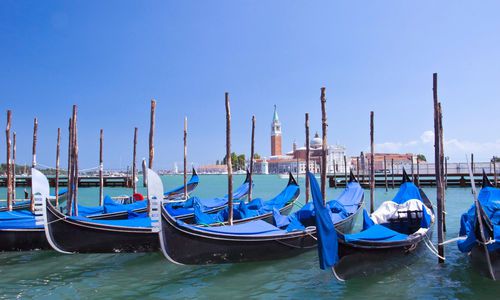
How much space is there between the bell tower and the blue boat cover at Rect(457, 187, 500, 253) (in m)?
94.4

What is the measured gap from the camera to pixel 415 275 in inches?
231

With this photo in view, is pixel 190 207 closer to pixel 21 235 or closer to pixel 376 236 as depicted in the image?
pixel 21 235

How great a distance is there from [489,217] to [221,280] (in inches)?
176

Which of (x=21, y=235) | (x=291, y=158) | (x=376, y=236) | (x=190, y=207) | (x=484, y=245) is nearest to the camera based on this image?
(x=484, y=245)

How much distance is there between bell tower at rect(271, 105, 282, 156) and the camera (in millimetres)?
103006

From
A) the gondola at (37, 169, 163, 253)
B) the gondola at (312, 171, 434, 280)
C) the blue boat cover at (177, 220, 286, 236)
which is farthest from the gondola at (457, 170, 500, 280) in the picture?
the gondola at (37, 169, 163, 253)

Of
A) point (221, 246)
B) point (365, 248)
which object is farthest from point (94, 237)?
point (365, 248)

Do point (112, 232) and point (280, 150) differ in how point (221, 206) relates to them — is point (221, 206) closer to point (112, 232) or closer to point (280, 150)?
point (112, 232)

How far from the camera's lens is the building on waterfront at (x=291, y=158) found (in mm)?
88500

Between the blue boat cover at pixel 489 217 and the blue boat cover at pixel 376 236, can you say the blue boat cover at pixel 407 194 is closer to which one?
the blue boat cover at pixel 489 217

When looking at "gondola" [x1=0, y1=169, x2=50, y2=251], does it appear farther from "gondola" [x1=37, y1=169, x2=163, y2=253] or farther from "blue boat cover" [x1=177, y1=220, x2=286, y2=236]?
"blue boat cover" [x1=177, y1=220, x2=286, y2=236]

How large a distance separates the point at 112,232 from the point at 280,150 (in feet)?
331

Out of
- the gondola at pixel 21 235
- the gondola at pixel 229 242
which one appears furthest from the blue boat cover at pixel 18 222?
the gondola at pixel 229 242

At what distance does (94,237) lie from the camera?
679 cm
